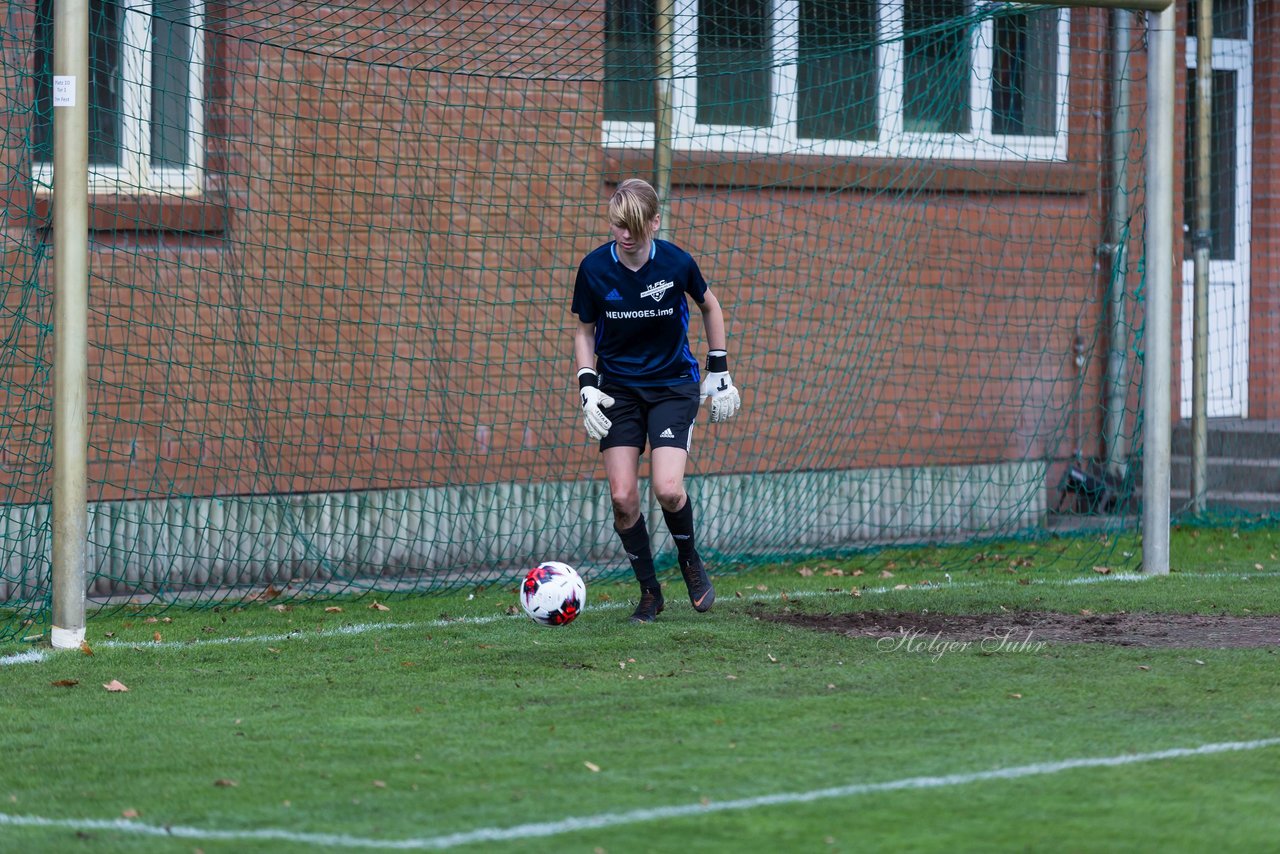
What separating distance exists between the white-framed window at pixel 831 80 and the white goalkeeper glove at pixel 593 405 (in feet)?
10.4

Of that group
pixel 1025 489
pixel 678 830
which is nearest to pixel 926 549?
pixel 1025 489

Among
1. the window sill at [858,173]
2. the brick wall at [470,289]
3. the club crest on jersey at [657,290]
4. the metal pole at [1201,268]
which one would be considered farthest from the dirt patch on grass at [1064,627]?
the metal pole at [1201,268]

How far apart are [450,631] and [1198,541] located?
5397 mm

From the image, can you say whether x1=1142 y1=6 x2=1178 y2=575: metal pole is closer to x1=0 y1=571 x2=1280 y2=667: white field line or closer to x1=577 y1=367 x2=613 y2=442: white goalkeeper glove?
x1=0 y1=571 x2=1280 y2=667: white field line

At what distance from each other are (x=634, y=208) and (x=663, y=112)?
9.83 ft

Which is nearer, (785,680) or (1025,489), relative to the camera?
A: (785,680)

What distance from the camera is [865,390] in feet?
35.1

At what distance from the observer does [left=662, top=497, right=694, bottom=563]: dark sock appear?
7020 millimetres

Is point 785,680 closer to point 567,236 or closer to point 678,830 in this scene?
point 678,830

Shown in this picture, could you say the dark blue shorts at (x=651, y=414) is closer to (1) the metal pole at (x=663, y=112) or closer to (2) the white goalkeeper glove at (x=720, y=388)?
(2) the white goalkeeper glove at (x=720, y=388)

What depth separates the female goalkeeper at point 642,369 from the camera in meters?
6.77

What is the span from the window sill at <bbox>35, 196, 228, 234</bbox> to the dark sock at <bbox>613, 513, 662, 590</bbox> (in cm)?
300

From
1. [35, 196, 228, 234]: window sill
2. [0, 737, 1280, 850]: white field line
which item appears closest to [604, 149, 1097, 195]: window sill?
[35, 196, 228, 234]: window sill

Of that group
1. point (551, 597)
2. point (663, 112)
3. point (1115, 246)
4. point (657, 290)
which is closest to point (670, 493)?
point (551, 597)
